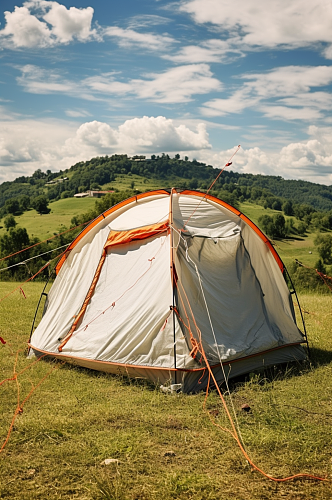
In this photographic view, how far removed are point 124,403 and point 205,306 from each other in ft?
6.25

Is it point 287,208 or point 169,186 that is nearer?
point 169,186

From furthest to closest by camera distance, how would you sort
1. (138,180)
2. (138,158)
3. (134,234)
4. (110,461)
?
(138,158)
(138,180)
(134,234)
(110,461)

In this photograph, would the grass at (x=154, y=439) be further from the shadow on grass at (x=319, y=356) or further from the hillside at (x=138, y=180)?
the hillside at (x=138, y=180)

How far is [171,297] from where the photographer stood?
6.70 meters

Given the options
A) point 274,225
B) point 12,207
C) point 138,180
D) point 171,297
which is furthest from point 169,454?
point 138,180

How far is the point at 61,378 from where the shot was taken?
6898 mm

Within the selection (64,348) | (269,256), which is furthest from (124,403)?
(269,256)

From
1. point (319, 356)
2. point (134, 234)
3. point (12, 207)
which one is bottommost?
point (319, 356)

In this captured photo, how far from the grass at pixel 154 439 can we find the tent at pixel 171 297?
371 mm

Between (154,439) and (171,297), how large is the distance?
2.23 meters

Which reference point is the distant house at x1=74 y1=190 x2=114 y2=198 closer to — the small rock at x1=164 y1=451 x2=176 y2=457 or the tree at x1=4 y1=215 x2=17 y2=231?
the tree at x1=4 y1=215 x2=17 y2=231

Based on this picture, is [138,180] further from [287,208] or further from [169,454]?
[169,454]

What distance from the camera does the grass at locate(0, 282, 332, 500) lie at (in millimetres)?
4051

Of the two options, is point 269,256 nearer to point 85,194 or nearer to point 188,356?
point 188,356
